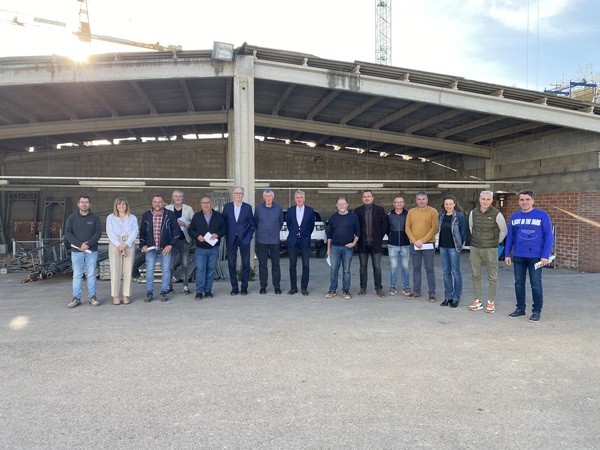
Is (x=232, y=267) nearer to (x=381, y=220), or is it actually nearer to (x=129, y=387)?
(x=381, y=220)

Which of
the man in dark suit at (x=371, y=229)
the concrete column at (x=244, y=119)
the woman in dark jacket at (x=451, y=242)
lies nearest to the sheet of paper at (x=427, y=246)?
the woman in dark jacket at (x=451, y=242)

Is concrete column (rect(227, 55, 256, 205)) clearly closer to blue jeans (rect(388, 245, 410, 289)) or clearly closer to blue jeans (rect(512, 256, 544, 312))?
blue jeans (rect(388, 245, 410, 289))

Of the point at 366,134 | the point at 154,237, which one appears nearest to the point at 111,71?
the point at 154,237

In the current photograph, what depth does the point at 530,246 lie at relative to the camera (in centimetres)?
500

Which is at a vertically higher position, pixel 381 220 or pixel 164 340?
pixel 381 220

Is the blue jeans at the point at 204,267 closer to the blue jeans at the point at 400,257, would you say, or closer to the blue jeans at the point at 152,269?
the blue jeans at the point at 152,269

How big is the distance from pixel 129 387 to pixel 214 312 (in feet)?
7.18

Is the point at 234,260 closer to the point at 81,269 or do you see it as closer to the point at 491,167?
the point at 81,269

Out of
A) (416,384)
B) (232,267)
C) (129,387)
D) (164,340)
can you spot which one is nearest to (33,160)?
(232,267)

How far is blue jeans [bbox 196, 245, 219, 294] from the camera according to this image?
6.02 metres

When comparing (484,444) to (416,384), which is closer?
(484,444)

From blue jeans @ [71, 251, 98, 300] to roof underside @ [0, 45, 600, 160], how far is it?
12.7ft

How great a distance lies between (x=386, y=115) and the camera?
11109 mm

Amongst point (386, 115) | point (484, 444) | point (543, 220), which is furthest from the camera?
point (386, 115)
